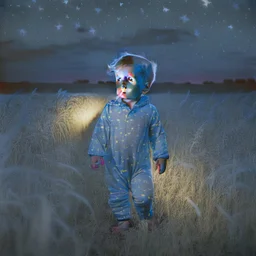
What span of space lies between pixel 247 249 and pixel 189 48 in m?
1.01

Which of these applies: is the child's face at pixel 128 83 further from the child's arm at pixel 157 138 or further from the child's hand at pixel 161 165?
the child's hand at pixel 161 165

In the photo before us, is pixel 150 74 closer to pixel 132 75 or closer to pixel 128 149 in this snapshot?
pixel 132 75

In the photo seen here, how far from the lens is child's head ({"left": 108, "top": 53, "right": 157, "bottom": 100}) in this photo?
1.88 metres

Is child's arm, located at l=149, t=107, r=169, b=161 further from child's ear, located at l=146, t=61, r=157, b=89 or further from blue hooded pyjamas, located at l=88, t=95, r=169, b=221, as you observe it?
child's ear, located at l=146, t=61, r=157, b=89

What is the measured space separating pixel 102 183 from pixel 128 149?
0.25 metres

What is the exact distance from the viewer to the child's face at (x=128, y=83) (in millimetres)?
1880

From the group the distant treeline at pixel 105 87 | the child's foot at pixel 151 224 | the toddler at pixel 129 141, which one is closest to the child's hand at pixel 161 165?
the toddler at pixel 129 141

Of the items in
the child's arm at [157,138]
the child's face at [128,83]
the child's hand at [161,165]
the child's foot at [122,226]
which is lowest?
the child's foot at [122,226]

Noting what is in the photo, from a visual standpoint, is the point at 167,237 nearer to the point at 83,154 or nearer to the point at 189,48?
the point at 83,154

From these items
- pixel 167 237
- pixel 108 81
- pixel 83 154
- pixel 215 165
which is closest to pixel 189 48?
pixel 108 81

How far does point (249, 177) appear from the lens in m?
2.09

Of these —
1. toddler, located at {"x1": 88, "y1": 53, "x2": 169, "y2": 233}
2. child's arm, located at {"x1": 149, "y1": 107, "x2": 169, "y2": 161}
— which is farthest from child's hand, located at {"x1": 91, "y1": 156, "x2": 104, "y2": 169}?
child's arm, located at {"x1": 149, "y1": 107, "x2": 169, "y2": 161}

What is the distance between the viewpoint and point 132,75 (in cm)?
188

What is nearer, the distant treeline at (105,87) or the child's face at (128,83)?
the child's face at (128,83)
